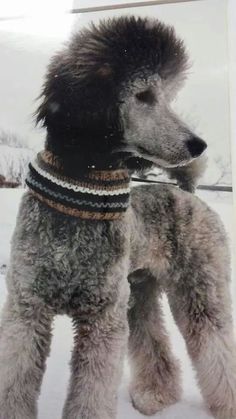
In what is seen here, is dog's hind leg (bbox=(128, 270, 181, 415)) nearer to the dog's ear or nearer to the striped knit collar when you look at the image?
the striped knit collar

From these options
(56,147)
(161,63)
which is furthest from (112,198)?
(161,63)

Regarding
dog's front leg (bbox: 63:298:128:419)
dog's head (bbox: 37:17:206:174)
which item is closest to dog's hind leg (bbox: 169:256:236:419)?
dog's front leg (bbox: 63:298:128:419)

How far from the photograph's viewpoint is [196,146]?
1119mm

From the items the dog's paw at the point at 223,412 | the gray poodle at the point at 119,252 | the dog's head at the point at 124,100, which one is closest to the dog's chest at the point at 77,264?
the gray poodle at the point at 119,252

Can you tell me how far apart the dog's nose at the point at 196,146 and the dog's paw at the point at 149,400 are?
459 millimetres

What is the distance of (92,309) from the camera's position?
1.11 m

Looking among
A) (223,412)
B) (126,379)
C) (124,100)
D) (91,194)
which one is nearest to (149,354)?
(126,379)

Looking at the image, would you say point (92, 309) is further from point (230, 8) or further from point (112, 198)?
point (230, 8)

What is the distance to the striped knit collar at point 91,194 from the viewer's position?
113 centimetres

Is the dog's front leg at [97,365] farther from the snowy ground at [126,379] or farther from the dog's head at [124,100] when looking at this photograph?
the dog's head at [124,100]

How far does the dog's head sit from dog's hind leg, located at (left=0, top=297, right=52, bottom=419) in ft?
0.99

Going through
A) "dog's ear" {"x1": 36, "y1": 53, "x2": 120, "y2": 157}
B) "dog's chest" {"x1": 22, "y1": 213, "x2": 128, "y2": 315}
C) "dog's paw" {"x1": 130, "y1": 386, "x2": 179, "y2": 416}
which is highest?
"dog's ear" {"x1": 36, "y1": 53, "x2": 120, "y2": 157}

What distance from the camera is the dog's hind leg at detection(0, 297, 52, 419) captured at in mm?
1116

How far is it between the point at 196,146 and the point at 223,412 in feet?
1.63
